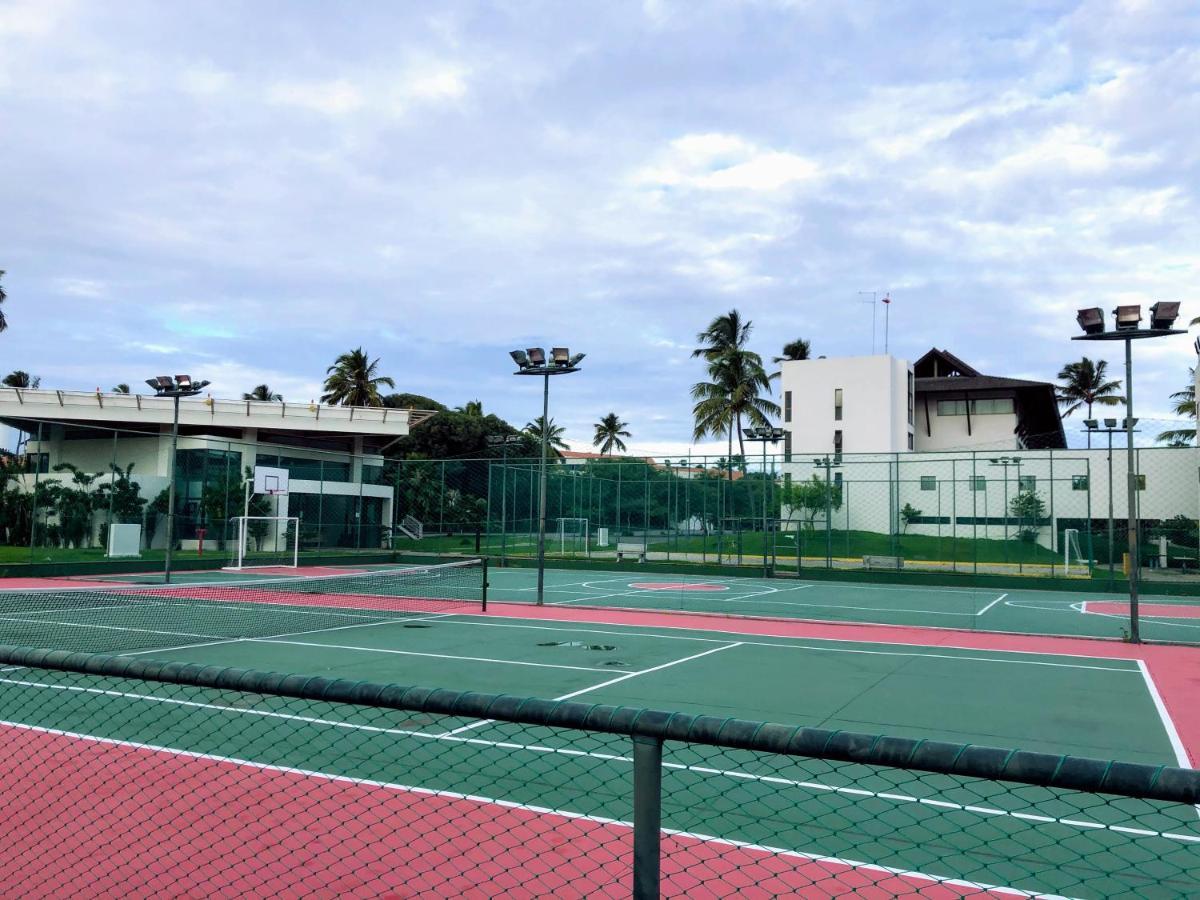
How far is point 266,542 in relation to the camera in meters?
37.8

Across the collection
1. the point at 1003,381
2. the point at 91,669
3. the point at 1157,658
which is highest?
the point at 1003,381

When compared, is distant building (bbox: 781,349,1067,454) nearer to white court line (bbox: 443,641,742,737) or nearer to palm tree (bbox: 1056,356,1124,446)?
palm tree (bbox: 1056,356,1124,446)

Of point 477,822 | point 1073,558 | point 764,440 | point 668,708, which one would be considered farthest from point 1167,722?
point 1073,558

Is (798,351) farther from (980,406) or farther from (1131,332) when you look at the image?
(1131,332)

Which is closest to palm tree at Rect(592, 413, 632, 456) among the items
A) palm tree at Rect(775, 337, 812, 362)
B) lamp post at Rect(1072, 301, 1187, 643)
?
palm tree at Rect(775, 337, 812, 362)

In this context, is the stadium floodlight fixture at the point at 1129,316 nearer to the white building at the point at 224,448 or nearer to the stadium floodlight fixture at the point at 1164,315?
the stadium floodlight fixture at the point at 1164,315

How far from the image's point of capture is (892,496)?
3391 centimetres

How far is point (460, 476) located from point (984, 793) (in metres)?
39.7

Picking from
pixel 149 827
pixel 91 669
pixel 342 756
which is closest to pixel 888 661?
pixel 342 756

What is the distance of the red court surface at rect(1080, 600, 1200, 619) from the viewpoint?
75.6ft

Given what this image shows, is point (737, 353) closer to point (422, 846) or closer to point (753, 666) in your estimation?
point (753, 666)

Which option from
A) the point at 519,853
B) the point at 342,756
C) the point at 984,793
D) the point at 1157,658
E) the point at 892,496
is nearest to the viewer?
the point at 519,853

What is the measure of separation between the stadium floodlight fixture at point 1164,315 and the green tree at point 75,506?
A: 2777 cm

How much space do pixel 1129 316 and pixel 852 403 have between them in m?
46.2
